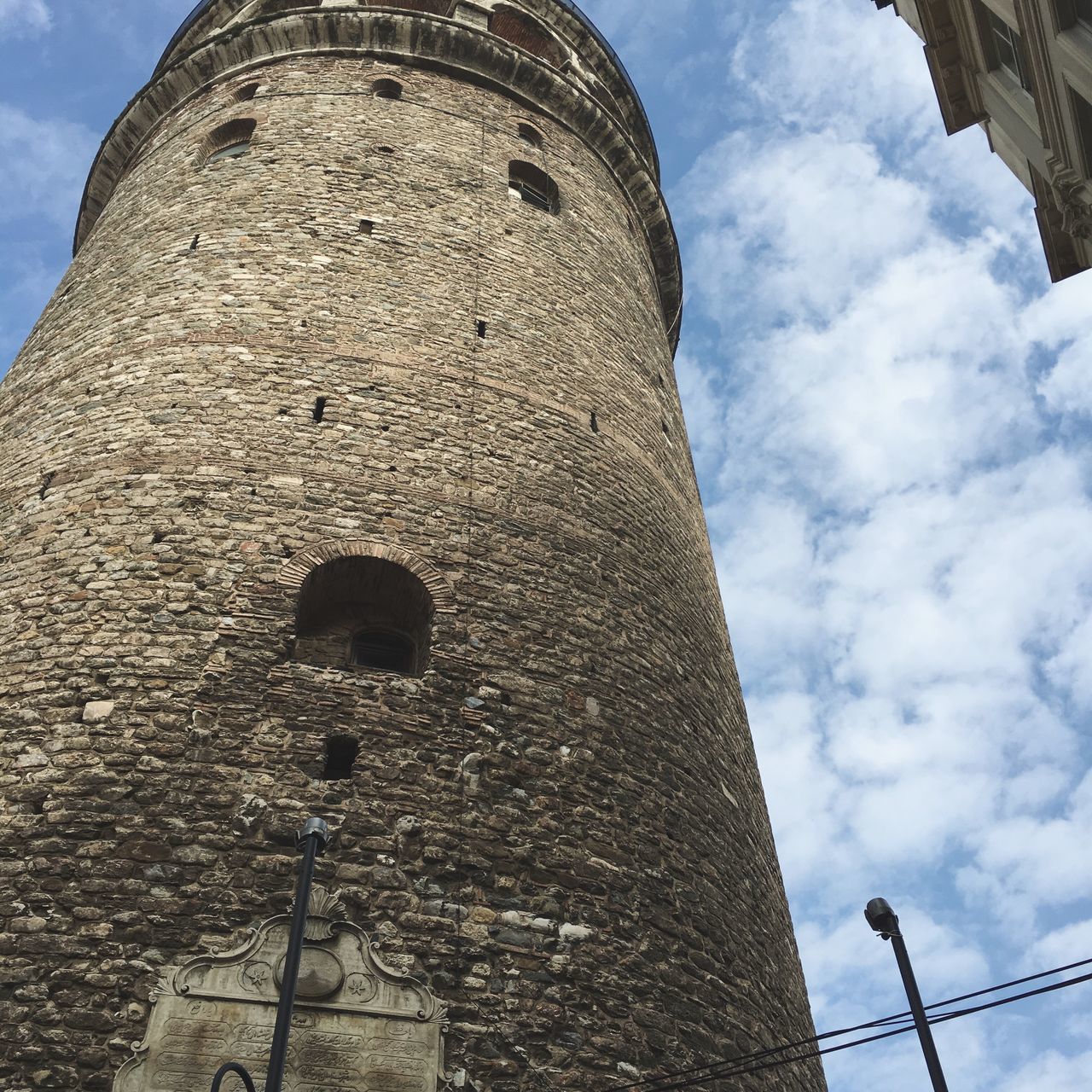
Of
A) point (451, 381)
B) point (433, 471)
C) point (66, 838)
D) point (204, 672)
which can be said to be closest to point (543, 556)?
point (433, 471)

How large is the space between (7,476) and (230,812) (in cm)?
349

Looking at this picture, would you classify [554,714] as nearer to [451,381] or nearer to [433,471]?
[433,471]

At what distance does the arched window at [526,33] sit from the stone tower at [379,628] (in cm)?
521

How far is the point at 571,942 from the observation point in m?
5.55

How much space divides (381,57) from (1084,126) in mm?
7670

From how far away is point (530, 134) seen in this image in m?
12.3

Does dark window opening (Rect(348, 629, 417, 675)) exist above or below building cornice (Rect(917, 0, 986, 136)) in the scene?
below

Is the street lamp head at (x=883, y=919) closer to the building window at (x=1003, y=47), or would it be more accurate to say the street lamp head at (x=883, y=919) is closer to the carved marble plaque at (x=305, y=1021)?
the carved marble plaque at (x=305, y=1021)

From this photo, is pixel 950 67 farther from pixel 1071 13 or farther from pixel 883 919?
pixel 883 919

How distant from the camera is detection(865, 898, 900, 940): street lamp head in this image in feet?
17.1

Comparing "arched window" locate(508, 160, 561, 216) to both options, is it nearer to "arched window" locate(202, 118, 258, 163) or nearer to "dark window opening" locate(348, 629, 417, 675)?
"arched window" locate(202, 118, 258, 163)

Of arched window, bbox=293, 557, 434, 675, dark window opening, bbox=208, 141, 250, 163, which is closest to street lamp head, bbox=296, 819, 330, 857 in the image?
arched window, bbox=293, 557, 434, 675

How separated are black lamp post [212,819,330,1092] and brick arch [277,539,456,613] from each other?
202 centimetres

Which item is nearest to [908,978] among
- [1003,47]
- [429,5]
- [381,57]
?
[1003,47]
